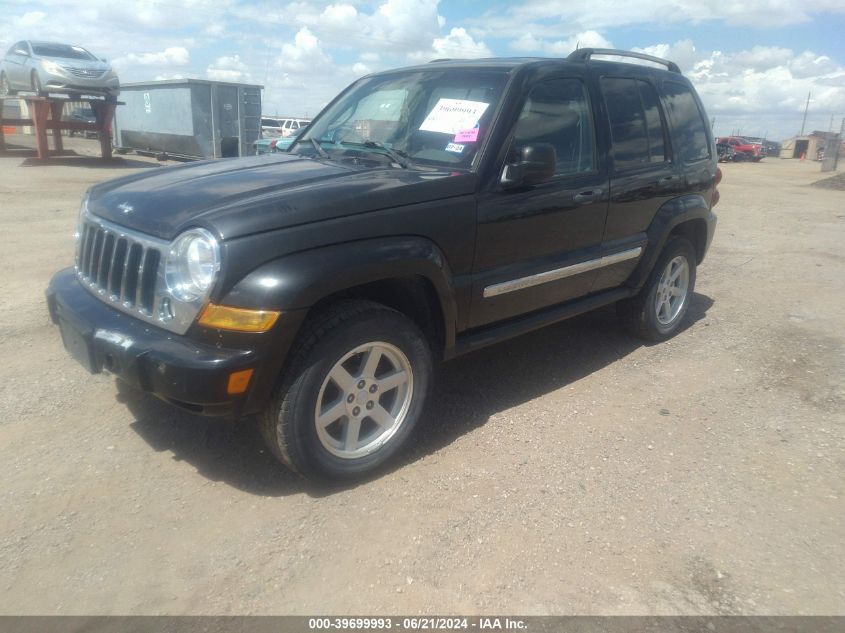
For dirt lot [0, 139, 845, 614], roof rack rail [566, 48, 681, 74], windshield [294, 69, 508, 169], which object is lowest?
dirt lot [0, 139, 845, 614]

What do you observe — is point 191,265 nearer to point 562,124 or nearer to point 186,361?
point 186,361

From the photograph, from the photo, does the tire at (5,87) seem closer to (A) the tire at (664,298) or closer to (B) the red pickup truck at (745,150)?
(A) the tire at (664,298)

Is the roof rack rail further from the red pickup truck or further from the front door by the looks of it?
the red pickup truck

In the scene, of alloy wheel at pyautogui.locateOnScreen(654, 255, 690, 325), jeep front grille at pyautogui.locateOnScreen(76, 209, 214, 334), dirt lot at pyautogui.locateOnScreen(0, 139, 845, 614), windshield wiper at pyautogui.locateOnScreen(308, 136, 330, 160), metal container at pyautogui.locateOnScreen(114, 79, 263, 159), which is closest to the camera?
dirt lot at pyautogui.locateOnScreen(0, 139, 845, 614)

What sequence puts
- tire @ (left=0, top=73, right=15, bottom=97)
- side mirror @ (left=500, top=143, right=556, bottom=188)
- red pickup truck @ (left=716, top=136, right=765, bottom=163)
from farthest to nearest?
red pickup truck @ (left=716, top=136, right=765, bottom=163) < tire @ (left=0, top=73, right=15, bottom=97) < side mirror @ (left=500, top=143, right=556, bottom=188)

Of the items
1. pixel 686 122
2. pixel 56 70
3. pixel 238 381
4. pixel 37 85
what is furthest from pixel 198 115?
pixel 238 381

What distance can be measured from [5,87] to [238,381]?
66.4ft

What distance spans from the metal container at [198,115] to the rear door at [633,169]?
1492 centimetres

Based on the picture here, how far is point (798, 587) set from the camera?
8.39 ft

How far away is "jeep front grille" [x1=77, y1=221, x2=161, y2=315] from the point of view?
9.21ft

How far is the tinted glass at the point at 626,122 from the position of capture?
14.0ft

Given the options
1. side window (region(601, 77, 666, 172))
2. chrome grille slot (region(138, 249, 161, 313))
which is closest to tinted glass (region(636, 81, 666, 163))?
side window (region(601, 77, 666, 172))

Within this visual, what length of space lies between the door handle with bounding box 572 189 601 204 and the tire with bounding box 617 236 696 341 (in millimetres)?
1144

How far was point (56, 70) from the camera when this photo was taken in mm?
16203
